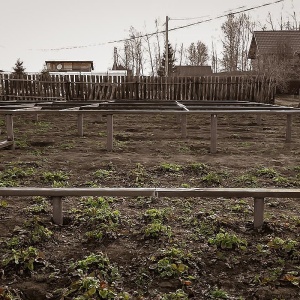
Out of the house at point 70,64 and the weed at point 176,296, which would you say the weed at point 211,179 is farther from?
the house at point 70,64

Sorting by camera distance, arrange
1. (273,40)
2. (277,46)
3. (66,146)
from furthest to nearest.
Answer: (273,40) → (277,46) → (66,146)

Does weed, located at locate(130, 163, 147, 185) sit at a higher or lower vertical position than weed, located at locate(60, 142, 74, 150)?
lower

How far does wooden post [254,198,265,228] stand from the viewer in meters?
2.81

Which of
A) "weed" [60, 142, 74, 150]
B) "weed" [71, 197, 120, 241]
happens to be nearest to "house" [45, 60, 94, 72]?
"weed" [60, 142, 74, 150]

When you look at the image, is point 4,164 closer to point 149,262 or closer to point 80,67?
point 149,262

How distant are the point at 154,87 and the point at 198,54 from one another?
140 feet

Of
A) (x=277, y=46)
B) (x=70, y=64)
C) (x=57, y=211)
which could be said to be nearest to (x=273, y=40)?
(x=277, y=46)

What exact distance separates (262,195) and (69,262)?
1398mm

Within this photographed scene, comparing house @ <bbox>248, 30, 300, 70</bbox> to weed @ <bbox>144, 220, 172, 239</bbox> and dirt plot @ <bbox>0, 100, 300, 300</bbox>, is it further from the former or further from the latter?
weed @ <bbox>144, 220, 172, 239</bbox>

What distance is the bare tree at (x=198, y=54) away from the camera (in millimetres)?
58094

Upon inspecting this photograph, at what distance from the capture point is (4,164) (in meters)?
5.08

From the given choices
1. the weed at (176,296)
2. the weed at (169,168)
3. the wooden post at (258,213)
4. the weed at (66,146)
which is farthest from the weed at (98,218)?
the weed at (66,146)

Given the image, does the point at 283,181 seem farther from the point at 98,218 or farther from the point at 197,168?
the point at 98,218

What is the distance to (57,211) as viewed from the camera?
2904 mm
